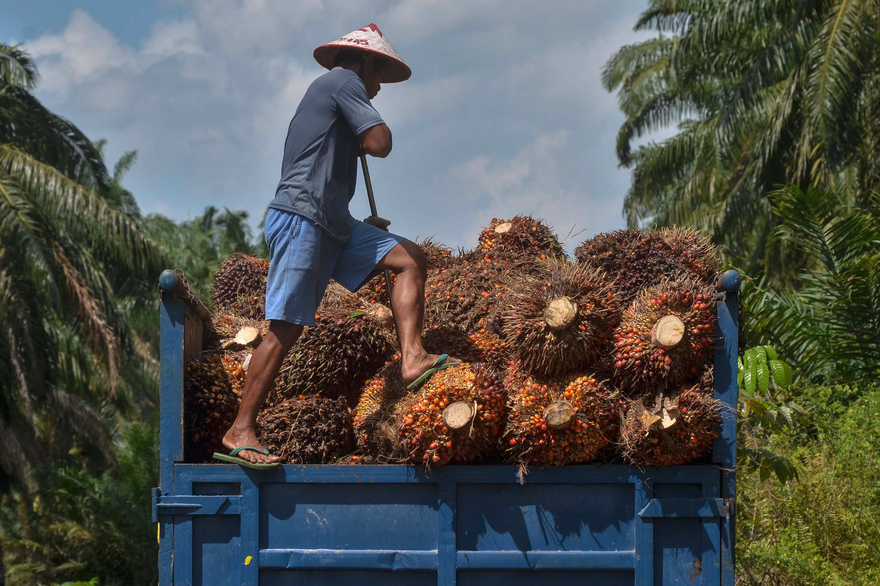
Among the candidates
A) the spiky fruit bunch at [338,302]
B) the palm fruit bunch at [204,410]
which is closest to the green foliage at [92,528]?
the spiky fruit bunch at [338,302]

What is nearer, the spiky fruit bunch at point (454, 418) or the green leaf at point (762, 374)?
the spiky fruit bunch at point (454, 418)

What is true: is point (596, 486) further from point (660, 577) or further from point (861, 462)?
point (861, 462)

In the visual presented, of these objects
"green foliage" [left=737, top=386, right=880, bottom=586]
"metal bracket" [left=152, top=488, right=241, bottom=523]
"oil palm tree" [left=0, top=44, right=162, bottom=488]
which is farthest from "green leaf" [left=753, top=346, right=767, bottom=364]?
"oil palm tree" [left=0, top=44, right=162, bottom=488]

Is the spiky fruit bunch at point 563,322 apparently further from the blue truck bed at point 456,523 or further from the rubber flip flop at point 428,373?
the blue truck bed at point 456,523

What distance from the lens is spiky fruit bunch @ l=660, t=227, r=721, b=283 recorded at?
4156 millimetres

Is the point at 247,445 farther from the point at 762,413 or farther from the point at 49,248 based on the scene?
the point at 49,248

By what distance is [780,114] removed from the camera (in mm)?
13711

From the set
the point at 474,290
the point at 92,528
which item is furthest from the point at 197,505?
the point at 92,528

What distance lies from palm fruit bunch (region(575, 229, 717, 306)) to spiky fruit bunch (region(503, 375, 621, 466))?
61cm

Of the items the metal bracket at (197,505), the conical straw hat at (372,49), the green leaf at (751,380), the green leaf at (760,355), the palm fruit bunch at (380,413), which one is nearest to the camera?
the metal bracket at (197,505)

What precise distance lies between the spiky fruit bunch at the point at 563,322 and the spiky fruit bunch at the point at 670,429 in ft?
1.02

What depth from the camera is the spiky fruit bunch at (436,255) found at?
194 inches

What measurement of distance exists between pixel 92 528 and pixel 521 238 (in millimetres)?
14455

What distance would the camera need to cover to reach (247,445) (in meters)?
3.60
